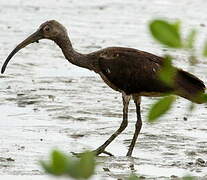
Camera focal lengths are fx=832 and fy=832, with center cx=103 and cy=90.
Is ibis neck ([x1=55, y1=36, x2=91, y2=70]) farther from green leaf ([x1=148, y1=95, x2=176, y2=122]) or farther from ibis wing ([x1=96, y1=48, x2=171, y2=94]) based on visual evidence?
green leaf ([x1=148, y1=95, x2=176, y2=122])

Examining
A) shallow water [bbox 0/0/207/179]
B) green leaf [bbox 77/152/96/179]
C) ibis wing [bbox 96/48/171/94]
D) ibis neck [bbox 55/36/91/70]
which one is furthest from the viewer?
ibis neck [bbox 55/36/91/70]

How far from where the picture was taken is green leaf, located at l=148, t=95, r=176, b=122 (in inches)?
73.3

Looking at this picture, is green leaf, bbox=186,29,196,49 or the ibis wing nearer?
green leaf, bbox=186,29,196,49

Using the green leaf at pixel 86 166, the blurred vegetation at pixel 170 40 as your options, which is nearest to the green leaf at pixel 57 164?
the green leaf at pixel 86 166

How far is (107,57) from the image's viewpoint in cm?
833

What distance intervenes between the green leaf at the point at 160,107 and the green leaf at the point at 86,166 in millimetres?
238

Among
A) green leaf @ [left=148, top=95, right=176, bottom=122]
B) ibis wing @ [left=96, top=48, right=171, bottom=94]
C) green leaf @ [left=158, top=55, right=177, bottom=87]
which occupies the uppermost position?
green leaf @ [left=158, top=55, right=177, bottom=87]

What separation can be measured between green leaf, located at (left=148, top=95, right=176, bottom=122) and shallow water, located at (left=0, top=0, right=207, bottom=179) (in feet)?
3.94

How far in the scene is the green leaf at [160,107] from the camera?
6.11 ft

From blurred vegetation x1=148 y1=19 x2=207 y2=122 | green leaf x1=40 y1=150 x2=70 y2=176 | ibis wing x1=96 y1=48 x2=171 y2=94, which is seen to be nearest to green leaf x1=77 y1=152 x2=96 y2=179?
green leaf x1=40 y1=150 x2=70 y2=176

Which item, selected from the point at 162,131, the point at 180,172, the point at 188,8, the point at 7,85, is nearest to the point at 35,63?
the point at 7,85

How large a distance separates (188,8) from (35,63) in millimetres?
8832

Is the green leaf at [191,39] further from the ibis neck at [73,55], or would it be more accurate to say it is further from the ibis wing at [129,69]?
the ibis neck at [73,55]

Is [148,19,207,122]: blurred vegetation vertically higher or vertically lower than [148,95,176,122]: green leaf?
higher
